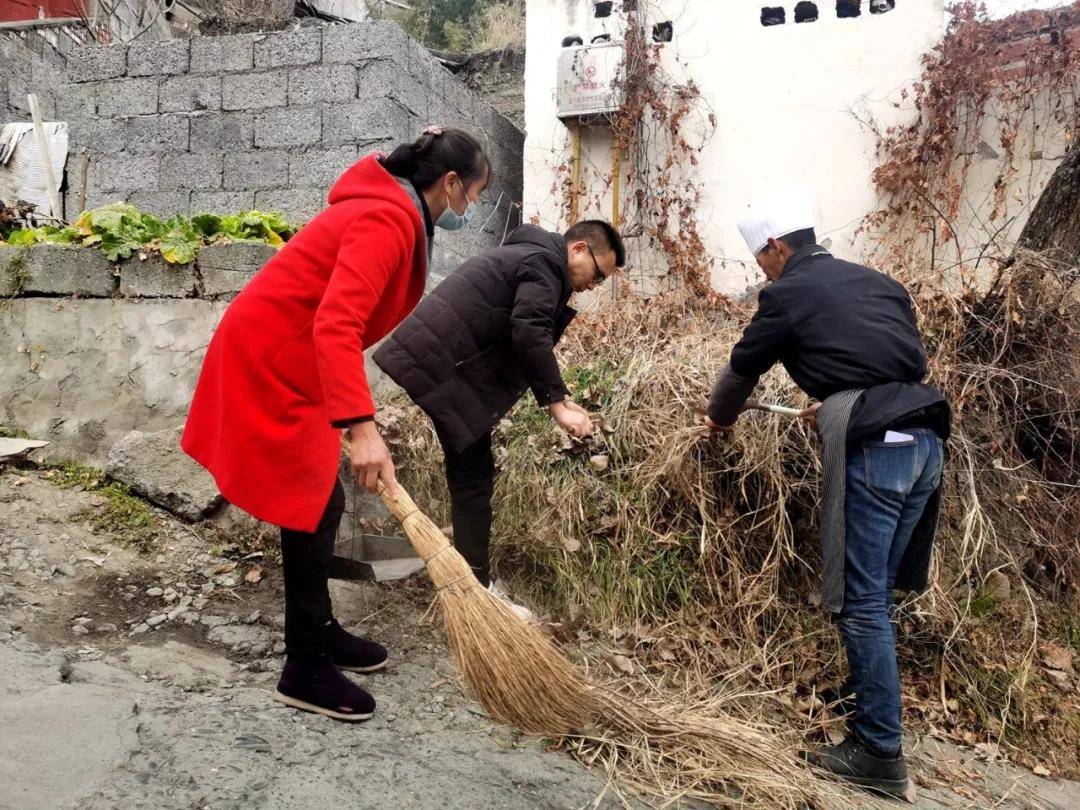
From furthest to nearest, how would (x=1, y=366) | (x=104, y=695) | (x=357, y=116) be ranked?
1. (x=357, y=116)
2. (x=1, y=366)
3. (x=104, y=695)

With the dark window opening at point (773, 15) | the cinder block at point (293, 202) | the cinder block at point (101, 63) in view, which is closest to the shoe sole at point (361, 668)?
the cinder block at point (293, 202)

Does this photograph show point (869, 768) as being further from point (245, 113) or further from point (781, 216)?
point (245, 113)

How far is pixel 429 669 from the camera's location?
10.6ft

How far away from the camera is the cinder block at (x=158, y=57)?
239 inches

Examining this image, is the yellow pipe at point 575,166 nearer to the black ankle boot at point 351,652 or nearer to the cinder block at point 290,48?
the cinder block at point 290,48

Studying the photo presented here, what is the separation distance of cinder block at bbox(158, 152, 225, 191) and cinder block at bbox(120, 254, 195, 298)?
1.65 meters

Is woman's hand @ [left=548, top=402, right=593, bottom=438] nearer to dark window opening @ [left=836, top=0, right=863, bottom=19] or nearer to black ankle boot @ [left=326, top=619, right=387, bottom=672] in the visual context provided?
black ankle boot @ [left=326, top=619, right=387, bottom=672]

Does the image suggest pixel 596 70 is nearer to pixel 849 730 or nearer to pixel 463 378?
pixel 463 378

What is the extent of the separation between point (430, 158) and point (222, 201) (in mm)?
3803

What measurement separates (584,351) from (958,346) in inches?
75.2

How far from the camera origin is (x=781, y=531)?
3875 mm

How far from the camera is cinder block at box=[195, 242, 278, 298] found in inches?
176

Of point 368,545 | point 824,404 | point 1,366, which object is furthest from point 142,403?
point 824,404

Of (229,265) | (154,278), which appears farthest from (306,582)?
(154,278)
